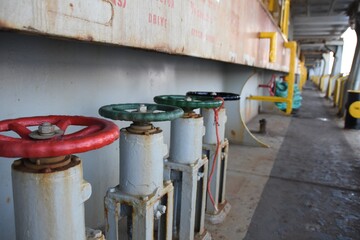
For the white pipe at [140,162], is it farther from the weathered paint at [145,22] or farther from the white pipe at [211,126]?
the white pipe at [211,126]

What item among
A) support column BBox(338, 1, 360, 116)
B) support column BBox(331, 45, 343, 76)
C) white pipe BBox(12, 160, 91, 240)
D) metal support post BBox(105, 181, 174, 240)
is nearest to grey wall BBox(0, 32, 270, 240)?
metal support post BBox(105, 181, 174, 240)

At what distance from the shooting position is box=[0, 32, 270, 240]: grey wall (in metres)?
1.15

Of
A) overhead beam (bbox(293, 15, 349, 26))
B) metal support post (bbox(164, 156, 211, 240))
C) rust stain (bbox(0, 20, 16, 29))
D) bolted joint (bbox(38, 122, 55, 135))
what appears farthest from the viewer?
overhead beam (bbox(293, 15, 349, 26))

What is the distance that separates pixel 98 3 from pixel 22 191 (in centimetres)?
51

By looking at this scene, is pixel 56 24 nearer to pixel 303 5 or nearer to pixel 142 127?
pixel 142 127

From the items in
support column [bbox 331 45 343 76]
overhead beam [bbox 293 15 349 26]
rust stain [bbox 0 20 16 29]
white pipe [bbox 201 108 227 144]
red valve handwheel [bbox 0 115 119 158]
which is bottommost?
white pipe [bbox 201 108 227 144]

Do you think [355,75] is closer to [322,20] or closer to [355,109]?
[355,109]

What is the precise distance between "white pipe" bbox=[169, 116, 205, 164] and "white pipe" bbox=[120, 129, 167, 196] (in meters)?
0.36

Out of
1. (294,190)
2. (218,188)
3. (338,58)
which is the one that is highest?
(338,58)

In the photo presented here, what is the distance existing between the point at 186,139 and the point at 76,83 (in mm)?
609

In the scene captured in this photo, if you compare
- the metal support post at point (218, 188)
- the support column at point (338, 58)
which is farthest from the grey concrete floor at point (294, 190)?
the support column at point (338, 58)

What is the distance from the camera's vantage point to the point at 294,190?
99.9 inches

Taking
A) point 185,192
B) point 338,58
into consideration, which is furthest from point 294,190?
point 338,58

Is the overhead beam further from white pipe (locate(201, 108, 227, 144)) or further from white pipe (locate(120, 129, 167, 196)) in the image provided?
white pipe (locate(120, 129, 167, 196))
